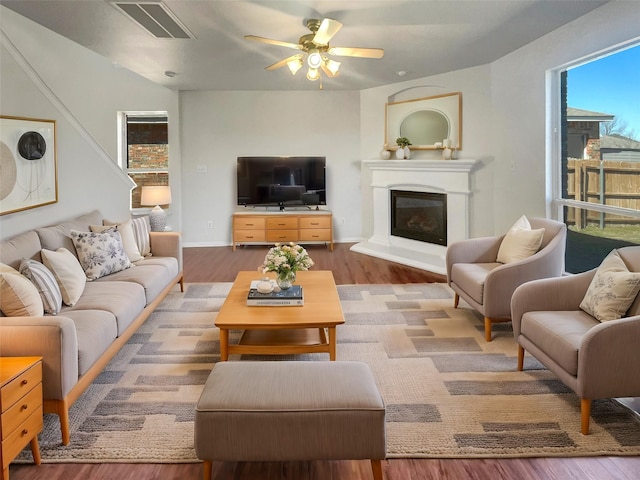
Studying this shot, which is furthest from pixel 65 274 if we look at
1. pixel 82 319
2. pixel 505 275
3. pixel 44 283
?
pixel 505 275

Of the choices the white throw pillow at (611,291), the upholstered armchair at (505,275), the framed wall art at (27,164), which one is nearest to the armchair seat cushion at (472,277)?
the upholstered armchair at (505,275)

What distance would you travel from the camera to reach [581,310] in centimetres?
347

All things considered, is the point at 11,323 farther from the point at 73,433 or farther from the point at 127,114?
the point at 127,114

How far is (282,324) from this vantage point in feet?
11.6

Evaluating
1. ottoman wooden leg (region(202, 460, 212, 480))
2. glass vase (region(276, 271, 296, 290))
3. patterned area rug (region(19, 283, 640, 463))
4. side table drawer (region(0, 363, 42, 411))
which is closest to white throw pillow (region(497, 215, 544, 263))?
patterned area rug (region(19, 283, 640, 463))

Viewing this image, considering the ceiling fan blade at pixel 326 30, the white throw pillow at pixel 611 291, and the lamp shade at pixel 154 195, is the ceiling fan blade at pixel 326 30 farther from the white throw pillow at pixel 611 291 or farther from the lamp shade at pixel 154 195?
the lamp shade at pixel 154 195

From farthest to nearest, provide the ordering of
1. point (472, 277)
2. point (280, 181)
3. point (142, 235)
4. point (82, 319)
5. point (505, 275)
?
point (280, 181) → point (142, 235) → point (472, 277) → point (505, 275) → point (82, 319)

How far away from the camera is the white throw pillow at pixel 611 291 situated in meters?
3.09

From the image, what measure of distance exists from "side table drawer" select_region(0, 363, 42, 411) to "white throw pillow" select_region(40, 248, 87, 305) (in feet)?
3.82

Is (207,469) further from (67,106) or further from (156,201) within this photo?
(156,201)

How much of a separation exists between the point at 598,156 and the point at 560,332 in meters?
2.39

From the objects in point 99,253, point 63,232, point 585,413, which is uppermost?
point 63,232

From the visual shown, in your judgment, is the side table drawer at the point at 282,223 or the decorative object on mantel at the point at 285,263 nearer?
the decorative object on mantel at the point at 285,263

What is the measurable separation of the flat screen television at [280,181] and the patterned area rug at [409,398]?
161 inches
